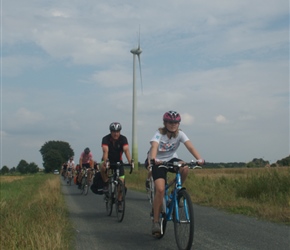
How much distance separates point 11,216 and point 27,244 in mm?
2472

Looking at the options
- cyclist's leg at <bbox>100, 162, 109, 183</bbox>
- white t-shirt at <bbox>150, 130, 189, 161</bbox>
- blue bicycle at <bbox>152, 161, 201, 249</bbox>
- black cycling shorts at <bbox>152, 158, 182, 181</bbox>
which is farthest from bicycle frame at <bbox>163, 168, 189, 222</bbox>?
cyclist's leg at <bbox>100, 162, 109, 183</bbox>

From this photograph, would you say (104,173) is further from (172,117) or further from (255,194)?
(255,194)

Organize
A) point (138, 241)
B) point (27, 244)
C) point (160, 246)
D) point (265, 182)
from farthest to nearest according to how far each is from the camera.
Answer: point (265, 182) < point (138, 241) < point (160, 246) < point (27, 244)

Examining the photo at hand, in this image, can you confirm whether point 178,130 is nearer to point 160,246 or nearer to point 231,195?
point 160,246

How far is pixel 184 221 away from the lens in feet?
20.4

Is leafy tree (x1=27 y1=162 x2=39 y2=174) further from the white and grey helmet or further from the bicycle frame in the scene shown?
the bicycle frame

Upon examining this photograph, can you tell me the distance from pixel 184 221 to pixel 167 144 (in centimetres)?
132

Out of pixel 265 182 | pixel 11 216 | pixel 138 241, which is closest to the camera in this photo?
pixel 138 241

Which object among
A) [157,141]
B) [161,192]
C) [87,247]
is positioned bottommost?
[87,247]

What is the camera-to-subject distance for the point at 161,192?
692 cm

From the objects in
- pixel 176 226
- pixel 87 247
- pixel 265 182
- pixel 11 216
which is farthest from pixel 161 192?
pixel 265 182

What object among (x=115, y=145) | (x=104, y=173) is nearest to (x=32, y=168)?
(x=104, y=173)

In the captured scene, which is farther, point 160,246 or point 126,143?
point 126,143

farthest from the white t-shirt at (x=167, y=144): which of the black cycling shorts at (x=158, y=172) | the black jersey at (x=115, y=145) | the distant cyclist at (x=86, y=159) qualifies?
the distant cyclist at (x=86, y=159)
